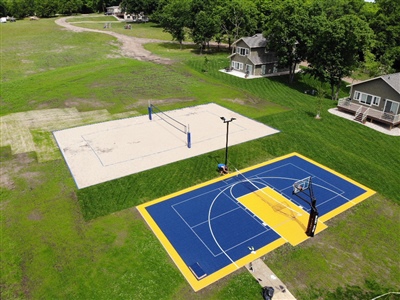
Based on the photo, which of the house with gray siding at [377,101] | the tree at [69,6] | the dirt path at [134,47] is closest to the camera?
the house with gray siding at [377,101]

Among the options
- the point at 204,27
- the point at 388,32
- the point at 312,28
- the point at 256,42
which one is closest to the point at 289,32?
the point at 312,28

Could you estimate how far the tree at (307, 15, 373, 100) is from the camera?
153 ft

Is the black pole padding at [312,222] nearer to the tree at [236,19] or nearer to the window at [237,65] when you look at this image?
the window at [237,65]

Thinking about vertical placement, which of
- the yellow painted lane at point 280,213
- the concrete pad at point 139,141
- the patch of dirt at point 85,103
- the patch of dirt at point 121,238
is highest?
the patch of dirt at point 85,103

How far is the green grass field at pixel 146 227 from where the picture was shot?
19.1m

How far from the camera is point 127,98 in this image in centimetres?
4991

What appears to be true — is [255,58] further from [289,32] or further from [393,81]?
[393,81]

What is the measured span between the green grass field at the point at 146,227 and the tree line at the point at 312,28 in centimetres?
758

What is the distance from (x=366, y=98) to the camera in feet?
140

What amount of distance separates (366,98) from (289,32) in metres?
20.6

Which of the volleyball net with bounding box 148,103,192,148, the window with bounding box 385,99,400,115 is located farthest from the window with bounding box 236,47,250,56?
the window with bounding box 385,99,400,115

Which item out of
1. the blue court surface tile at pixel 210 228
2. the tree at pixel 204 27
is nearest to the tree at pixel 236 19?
the tree at pixel 204 27

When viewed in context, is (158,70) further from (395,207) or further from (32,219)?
(395,207)

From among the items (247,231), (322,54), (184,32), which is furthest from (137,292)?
(184,32)
